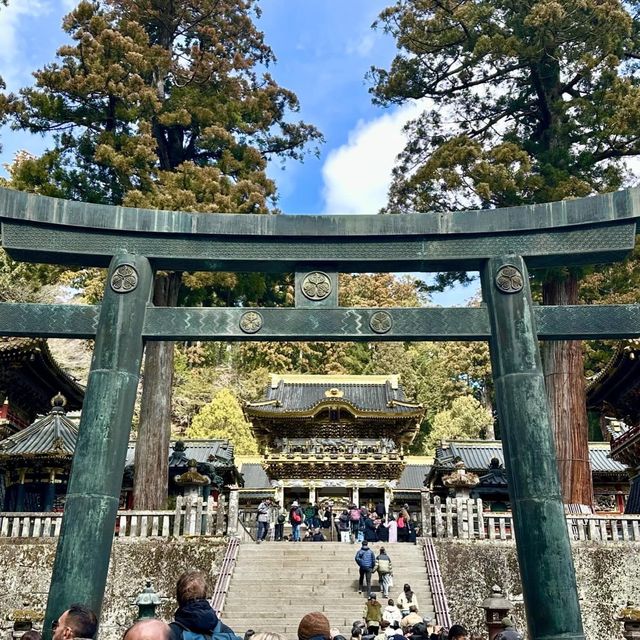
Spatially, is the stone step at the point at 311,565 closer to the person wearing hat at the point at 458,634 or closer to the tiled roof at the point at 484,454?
the person wearing hat at the point at 458,634

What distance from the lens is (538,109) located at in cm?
1802

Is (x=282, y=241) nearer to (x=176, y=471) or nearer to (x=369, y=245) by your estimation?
(x=369, y=245)

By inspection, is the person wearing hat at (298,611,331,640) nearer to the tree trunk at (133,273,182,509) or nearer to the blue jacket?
the blue jacket

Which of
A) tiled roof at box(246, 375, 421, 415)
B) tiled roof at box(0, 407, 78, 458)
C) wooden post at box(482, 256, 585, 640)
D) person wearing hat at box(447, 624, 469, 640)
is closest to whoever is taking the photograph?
person wearing hat at box(447, 624, 469, 640)

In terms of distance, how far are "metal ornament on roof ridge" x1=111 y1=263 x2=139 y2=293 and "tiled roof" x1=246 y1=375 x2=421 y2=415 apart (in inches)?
827

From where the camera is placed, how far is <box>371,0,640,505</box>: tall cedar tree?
1545 cm

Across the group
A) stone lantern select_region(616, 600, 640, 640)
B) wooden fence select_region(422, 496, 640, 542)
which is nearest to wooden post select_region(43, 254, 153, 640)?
stone lantern select_region(616, 600, 640, 640)

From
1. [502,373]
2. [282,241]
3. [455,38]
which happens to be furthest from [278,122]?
[502,373]

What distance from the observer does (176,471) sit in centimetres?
2133

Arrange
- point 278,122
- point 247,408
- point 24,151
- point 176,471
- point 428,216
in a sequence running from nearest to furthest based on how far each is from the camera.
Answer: point 428,216 < point 278,122 < point 176,471 < point 247,408 < point 24,151

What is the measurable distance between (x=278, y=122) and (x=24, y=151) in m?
26.3

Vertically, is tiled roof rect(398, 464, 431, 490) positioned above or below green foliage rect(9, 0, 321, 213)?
below

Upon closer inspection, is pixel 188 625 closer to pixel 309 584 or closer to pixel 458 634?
pixel 458 634

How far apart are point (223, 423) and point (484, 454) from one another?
15.6 metres
